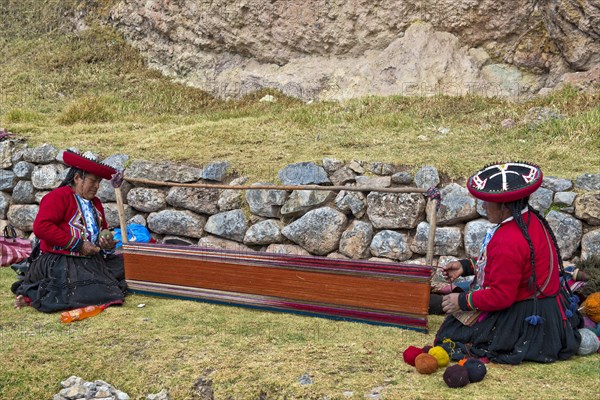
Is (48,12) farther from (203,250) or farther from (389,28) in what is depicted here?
(203,250)

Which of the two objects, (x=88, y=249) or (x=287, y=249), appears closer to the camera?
(x=88, y=249)

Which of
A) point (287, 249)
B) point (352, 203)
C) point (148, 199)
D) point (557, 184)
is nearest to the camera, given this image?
point (557, 184)

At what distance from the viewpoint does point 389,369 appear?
3367 mm

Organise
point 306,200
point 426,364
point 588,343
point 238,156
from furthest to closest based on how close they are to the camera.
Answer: point 238,156 < point 306,200 < point 588,343 < point 426,364

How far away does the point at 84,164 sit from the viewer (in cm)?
475

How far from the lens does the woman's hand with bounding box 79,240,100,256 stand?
15.8 ft

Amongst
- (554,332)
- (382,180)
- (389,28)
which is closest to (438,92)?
(389,28)

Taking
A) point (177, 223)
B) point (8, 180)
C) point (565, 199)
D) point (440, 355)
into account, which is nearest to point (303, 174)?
point (177, 223)

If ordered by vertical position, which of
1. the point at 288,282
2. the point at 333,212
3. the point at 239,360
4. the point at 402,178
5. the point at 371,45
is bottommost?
the point at 239,360

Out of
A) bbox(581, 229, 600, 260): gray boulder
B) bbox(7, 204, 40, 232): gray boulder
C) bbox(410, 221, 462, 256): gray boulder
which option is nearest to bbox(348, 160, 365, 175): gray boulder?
bbox(410, 221, 462, 256): gray boulder

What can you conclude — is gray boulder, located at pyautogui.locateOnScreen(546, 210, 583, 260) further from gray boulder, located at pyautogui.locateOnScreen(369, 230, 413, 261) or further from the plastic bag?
the plastic bag

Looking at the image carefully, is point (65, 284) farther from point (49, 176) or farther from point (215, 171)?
point (49, 176)

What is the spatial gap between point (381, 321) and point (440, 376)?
95 centimetres

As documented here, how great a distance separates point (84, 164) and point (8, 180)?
2.72m
